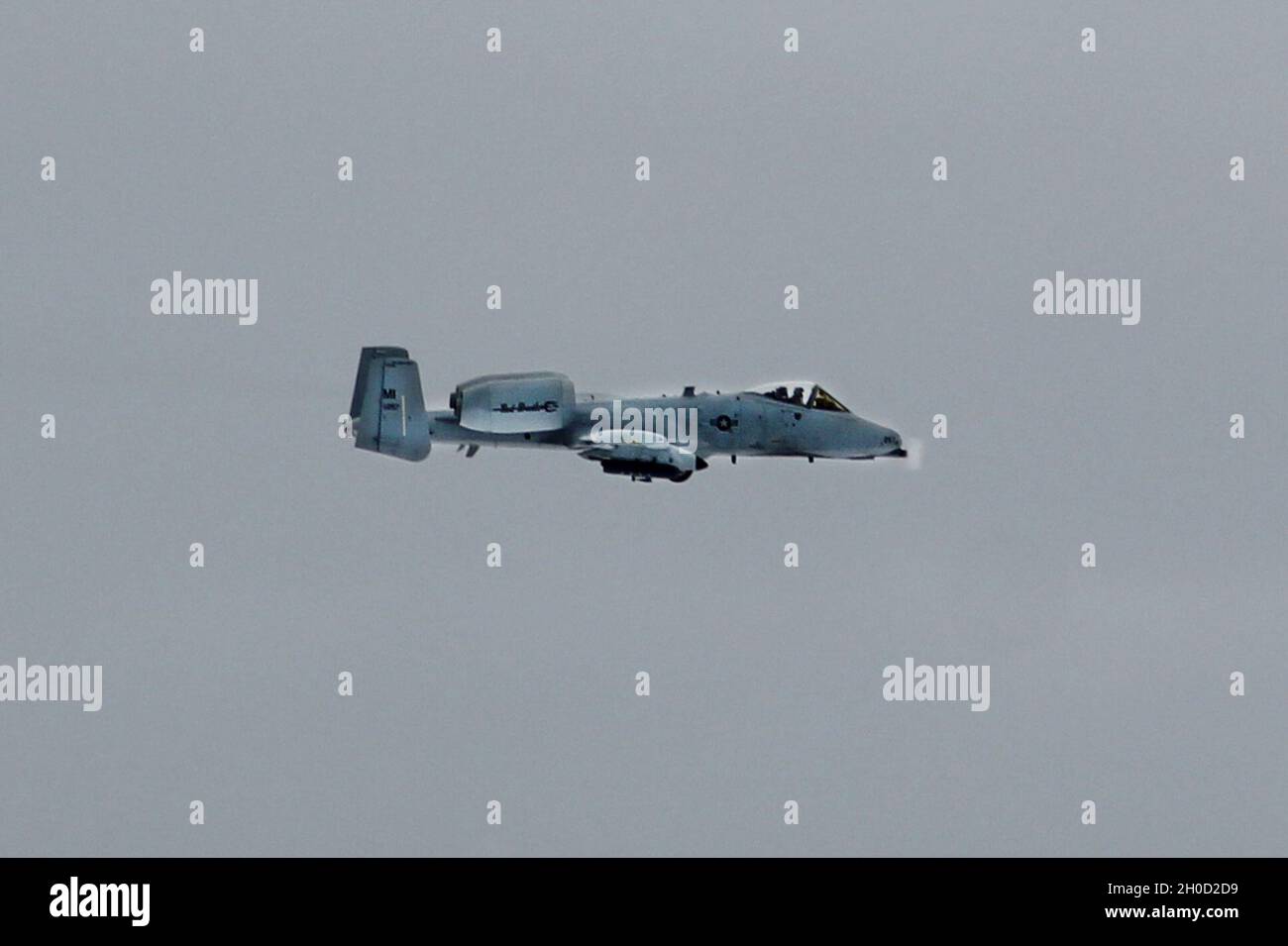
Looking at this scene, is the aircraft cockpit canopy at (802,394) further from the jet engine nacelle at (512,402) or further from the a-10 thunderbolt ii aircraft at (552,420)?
the jet engine nacelle at (512,402)

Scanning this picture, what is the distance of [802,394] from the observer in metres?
106

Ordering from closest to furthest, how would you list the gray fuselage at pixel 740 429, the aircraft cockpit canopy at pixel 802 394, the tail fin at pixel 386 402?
the tail fin at pixel 386 402 < the gray fuselage at pixel 740 429 < the aircraft cockpit canopy at pixel 802 394

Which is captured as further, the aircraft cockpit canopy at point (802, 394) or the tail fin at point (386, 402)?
the aircraft cockpit canopy at point (802, 394)

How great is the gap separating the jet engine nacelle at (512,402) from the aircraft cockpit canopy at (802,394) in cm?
627

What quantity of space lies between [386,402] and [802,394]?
12.1 m

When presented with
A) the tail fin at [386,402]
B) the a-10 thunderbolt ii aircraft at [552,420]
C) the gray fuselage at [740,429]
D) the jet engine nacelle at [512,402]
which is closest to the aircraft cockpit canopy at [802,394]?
the gray fuselage at [740,429]

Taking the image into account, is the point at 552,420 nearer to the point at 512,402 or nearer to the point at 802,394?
the point at 512,402

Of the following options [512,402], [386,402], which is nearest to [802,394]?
[512,402]

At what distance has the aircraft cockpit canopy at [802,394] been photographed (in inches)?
4181

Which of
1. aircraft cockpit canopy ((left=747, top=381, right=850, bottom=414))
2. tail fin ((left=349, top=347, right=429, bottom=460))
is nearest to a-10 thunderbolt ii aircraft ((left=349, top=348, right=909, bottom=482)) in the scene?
tail fin ((left=349, top=347, right=429, bottom=460))

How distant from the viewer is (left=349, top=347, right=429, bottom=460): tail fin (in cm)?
10219
